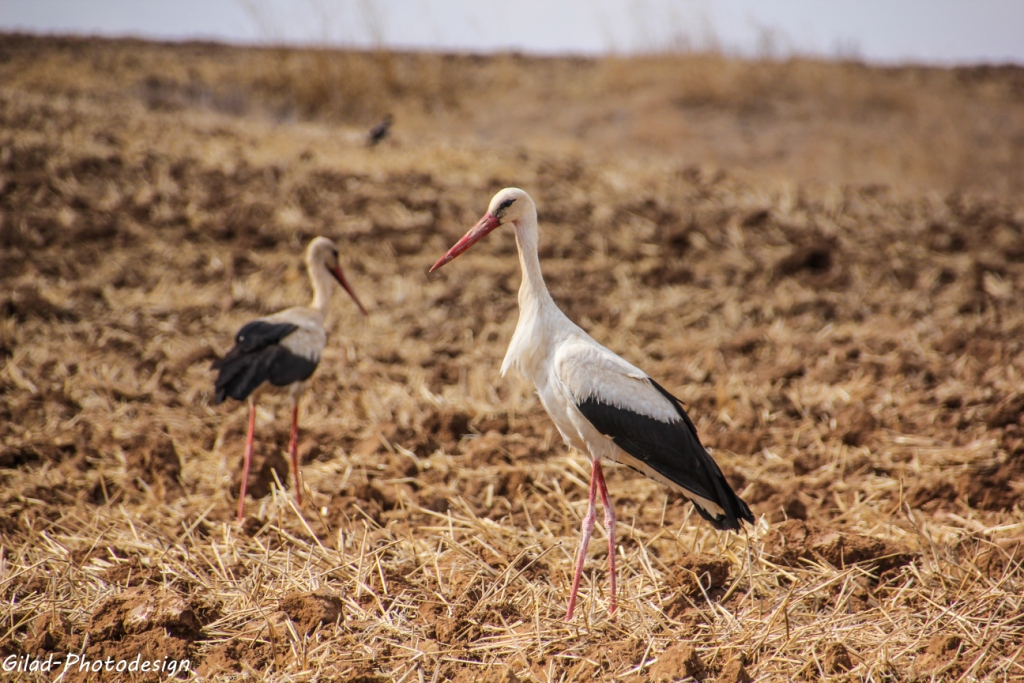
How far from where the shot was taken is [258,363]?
471 centimetres

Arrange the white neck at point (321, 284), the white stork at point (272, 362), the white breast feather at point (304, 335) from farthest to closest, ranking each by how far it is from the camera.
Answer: the white neck at point (321, 284)
the white breast feather at point (304, 335)
the white stork at point (272, 362)

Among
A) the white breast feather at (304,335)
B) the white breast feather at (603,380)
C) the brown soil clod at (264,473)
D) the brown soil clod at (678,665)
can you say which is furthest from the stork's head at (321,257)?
the brown soil clod at (678,665)

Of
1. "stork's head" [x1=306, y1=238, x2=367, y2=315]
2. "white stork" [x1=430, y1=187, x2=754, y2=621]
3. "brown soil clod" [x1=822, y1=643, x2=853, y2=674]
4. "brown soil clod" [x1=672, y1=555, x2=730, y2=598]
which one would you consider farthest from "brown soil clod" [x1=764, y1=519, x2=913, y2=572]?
"stork's head" [x1=306, y1=238, x2=367, y2=315]

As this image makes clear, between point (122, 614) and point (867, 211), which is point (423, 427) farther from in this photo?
point (867, 211)

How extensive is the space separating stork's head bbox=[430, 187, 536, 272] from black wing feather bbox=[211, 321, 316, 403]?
160 cm

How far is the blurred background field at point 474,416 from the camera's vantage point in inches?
132

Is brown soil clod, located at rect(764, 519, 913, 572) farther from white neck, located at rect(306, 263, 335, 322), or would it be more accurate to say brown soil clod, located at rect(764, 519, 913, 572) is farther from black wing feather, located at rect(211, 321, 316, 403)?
white neck, located at rect(306, 263, 335, 322)

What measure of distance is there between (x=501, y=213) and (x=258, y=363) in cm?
192


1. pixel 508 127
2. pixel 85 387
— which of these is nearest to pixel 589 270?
pixel 85 387

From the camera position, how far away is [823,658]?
3088 millimetres

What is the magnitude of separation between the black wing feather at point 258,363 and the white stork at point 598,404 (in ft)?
5.30

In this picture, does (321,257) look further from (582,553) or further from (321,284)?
(582,553)

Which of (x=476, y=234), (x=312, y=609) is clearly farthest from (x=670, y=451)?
(x=312, y=609)

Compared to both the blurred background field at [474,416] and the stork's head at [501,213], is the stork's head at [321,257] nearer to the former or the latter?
the blurred background field at [474,416]
